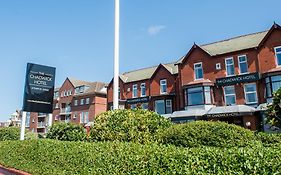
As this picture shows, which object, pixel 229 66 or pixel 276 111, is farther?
pixel 229 66

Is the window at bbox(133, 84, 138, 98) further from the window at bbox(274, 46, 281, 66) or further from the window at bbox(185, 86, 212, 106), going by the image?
the window at bbox(274, 46, 281, 66)

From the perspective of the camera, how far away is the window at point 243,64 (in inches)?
1104

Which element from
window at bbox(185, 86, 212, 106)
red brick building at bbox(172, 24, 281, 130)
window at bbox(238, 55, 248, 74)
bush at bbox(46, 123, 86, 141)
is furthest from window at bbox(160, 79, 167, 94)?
bush at bbox(46, 123, 86, 141)

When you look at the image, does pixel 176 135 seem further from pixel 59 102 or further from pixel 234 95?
pixel 59 102

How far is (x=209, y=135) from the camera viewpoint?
7.61 metres

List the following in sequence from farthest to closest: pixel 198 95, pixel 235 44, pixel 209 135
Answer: pixel 235 44 → pixel 198 95 → pixel 209 135

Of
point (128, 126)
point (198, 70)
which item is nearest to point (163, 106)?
point (198, 70)

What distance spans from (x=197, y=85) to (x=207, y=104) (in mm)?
2433

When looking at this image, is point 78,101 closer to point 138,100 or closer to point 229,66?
point 138,100

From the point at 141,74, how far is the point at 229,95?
1656 centimetres

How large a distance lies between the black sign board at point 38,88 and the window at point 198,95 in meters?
17.9

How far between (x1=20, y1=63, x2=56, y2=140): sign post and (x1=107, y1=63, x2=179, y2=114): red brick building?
17.1 meters

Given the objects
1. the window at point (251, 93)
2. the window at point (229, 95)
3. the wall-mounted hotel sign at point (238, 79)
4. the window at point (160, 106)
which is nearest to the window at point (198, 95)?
the wall-mounted hotel sign at point (238, 79)

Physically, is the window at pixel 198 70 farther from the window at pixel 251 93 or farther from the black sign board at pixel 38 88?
the black sign board at pixel 38 88
